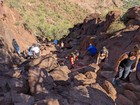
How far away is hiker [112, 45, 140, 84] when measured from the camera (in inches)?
328

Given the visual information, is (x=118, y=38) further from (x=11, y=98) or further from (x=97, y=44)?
(x=11, y=98)

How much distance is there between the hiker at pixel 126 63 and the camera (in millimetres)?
8336

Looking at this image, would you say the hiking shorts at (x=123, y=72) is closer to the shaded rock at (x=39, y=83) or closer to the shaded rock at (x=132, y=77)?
the shaded rock at (x=132, y=77)

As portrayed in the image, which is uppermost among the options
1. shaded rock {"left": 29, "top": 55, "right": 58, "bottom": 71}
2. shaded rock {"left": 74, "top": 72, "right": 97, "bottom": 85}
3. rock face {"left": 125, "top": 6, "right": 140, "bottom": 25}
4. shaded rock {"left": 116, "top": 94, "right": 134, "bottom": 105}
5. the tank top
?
rock face {"left": 125, "top": 6, "right": 140, "bottom": 25}

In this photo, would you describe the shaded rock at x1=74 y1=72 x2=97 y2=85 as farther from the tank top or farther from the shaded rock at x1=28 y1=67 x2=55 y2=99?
the tank top

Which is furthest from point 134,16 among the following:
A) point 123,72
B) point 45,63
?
point 123,72

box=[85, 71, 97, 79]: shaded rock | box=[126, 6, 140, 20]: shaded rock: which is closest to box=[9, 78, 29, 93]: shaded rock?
box=[85, 71, 97, 79]: shaded rock

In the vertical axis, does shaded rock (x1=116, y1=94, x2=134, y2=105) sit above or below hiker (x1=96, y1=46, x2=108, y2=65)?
below

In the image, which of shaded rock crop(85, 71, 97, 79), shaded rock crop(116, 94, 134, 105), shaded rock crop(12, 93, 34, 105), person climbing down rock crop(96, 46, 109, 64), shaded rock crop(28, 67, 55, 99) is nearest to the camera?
shaded rock crop(12, 93, 34, 105)

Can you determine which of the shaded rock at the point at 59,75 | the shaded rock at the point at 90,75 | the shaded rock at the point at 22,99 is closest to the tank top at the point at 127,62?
the shaded rock at the point at 90,75

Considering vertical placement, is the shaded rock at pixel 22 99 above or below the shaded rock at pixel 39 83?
below

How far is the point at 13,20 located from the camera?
25516 mm

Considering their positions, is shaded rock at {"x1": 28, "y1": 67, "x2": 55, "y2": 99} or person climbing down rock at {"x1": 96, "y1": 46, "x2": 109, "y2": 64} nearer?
shaded rock at {"x1": 28, "y1": 67, "x2": 55, "y2": 99}

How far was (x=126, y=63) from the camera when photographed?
845cm
